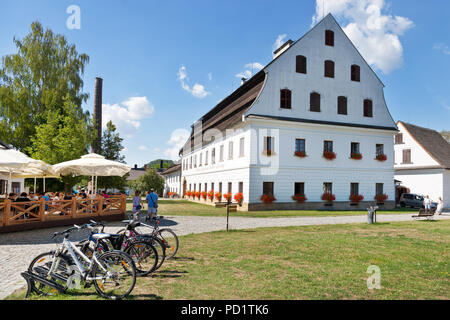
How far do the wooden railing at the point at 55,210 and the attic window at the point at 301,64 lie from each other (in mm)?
18607

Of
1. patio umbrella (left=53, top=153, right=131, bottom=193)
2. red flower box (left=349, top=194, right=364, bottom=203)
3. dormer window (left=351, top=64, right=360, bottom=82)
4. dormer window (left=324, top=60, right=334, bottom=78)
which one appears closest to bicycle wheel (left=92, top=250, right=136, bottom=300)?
patio umbrella (left=53, top=153, right=131, bottom=193)

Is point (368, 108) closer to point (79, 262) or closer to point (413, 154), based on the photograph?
point (413, 154)

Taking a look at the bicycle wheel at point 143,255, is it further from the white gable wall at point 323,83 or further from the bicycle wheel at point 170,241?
the white gable wall at point 323,83

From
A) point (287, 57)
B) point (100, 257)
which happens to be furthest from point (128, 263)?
A: point (287, 57)

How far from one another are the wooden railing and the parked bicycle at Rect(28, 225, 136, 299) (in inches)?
320

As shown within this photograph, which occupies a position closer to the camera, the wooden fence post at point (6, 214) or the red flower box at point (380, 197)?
the wooden fence post at point (6, 214)

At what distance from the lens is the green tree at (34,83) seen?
32344mm

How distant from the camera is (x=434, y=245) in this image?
35.2 feet

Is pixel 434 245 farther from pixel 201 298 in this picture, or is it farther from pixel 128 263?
pixel 128 263

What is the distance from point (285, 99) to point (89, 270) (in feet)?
78.0

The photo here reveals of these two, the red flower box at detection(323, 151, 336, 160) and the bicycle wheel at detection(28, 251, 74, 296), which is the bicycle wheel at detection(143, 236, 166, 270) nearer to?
the bicycle wheel at detection(28, 251, 74, 296)

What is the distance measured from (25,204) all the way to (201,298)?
11162 mm

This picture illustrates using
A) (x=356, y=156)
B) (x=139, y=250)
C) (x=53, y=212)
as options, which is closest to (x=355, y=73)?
(x=356, y=156)

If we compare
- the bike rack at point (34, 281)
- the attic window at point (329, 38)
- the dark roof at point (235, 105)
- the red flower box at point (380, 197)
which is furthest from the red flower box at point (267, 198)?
the bike rack at point (34, 281)
